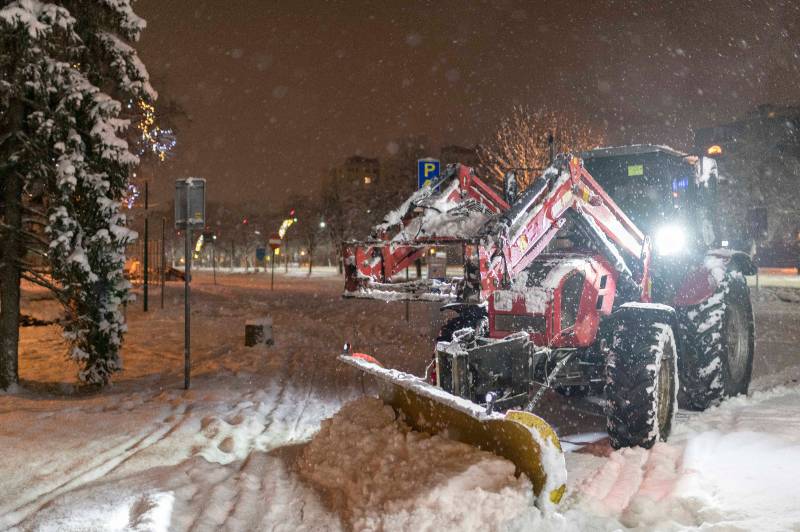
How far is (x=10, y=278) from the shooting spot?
9.46 meters

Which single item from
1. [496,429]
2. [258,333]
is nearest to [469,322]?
[496,429]

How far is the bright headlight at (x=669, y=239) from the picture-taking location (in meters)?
7.91

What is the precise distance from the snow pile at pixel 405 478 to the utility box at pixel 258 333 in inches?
322

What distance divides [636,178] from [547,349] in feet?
9.66

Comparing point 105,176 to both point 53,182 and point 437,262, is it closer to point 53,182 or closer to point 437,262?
point 53,182

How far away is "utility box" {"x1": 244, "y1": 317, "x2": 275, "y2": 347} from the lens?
13.7m

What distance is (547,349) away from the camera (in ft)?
21.4

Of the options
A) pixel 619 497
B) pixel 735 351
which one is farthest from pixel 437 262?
pixel 619 497

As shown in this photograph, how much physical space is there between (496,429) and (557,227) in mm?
2432

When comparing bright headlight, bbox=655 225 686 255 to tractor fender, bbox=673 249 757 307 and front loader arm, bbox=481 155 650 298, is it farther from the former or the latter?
front loader arm, bbox=481 155 650 298

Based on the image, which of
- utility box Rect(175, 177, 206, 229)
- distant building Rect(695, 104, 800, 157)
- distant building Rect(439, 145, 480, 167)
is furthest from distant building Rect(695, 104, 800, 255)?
utility box Rect(175, 177, 206, 229)

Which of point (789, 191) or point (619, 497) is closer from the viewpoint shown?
point (619, 497)

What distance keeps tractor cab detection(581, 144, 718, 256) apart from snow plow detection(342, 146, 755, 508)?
0.05 feet

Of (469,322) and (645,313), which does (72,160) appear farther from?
(645,313)
